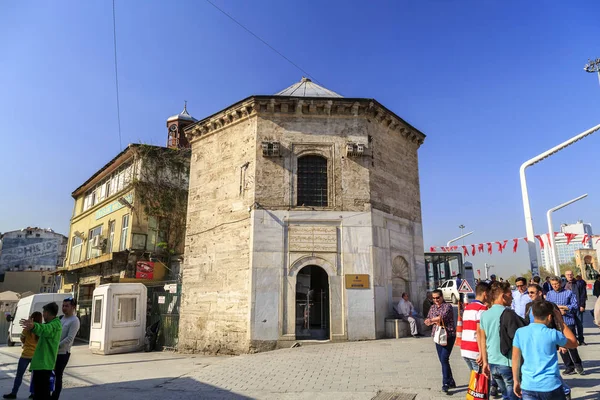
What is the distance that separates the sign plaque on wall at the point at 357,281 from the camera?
1279 centimetres

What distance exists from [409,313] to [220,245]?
713cm

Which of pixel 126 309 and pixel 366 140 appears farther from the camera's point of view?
pixel 126 309

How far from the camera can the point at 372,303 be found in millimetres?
12688

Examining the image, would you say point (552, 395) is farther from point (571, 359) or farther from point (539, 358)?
point (571, 359)

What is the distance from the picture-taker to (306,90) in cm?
1623

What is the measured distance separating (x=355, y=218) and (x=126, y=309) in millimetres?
9638

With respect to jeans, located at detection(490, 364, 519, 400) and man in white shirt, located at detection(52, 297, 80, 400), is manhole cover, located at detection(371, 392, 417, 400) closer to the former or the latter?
jeans, located at detection(490, 364, 519, 400)

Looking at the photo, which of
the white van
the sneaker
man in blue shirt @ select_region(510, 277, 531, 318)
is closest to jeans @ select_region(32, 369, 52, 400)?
the sneaker

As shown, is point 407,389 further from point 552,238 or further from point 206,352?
point 552,238

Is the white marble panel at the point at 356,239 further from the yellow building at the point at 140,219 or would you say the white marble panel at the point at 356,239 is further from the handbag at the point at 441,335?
the yellow building at the point at 140,219

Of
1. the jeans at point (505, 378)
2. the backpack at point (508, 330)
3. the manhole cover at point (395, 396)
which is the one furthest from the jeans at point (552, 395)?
the manhole cover at point (395, 396)

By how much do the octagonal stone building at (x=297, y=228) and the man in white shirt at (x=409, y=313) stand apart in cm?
40

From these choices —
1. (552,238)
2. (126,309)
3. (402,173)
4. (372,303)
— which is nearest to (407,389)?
(372,303)

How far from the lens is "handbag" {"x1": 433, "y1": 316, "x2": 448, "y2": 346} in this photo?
6.43 m
